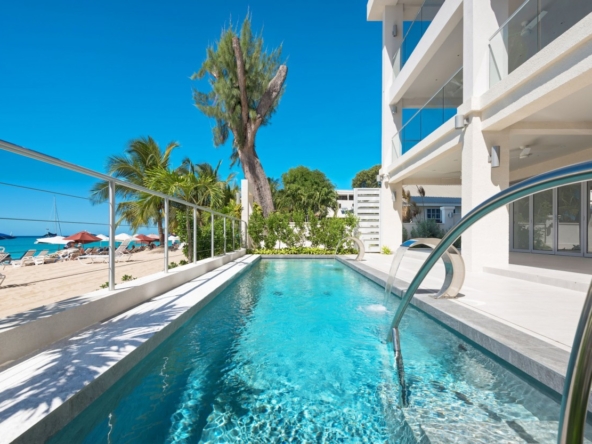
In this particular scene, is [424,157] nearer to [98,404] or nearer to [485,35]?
[485,35]

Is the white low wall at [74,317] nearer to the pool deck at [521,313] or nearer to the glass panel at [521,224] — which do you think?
the pool deck at [521,313]

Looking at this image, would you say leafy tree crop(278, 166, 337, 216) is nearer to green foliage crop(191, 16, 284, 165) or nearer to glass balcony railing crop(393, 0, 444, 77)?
green foliage crop(191, 16, 284, 165)

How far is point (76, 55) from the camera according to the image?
2772 cm

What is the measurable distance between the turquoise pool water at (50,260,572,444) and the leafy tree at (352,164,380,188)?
1750 inches

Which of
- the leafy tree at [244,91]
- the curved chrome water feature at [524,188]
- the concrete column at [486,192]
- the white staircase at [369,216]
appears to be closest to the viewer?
the curved chrome water feature at [524,188]

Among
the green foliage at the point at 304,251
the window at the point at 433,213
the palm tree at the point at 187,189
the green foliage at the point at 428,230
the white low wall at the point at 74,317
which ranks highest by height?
the palm tree at the point at 187,189

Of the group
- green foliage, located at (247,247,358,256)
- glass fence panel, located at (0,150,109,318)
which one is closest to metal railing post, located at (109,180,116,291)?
glass fence panel, located at (0,150,109,318)

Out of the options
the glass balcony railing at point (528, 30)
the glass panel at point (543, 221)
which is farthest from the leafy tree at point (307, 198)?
the glass balcony railing at point (528, 30)

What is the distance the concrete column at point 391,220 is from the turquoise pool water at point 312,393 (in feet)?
31.9

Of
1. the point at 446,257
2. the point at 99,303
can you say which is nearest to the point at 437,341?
the point at 446,257

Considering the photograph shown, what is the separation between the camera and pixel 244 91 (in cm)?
1698

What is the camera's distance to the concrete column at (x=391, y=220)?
13844mm

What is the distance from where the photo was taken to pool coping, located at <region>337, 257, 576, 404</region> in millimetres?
2340

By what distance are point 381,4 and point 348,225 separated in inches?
350
